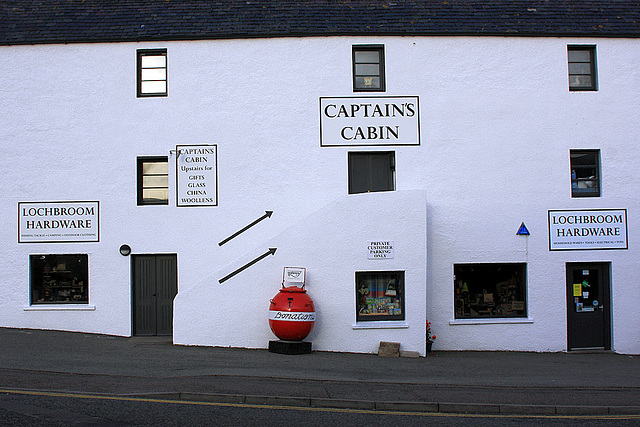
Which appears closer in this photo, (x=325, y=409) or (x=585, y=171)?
(x=325, y=409)

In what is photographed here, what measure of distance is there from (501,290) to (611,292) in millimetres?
2700

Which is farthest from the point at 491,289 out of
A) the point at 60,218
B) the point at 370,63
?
the point at 60,218

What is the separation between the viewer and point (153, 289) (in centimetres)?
1412

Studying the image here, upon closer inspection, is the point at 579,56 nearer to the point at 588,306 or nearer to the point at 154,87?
the point at 588,306

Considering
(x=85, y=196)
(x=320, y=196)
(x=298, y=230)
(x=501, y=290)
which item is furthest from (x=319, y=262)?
(x=85, y=196)

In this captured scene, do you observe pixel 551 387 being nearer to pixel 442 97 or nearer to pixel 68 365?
pixel 442 97

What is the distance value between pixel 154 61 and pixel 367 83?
17.3 ft

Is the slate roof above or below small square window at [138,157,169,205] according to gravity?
above

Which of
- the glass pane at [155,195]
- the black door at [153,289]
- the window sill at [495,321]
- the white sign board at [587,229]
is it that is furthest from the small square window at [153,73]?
the white sign board at [587,229]

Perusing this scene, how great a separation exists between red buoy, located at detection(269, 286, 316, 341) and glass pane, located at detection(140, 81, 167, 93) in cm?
587

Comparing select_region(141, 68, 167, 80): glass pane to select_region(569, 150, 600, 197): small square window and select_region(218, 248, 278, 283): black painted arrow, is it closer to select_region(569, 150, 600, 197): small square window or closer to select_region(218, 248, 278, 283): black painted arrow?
select_region(218, 248, 278, 283): black painted arrow

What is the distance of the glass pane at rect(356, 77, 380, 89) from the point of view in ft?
47.6

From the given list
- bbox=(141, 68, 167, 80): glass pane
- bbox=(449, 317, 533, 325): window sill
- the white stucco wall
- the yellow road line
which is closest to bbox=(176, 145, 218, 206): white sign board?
the white stucco wall

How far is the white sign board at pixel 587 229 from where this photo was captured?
14352 millimetres
